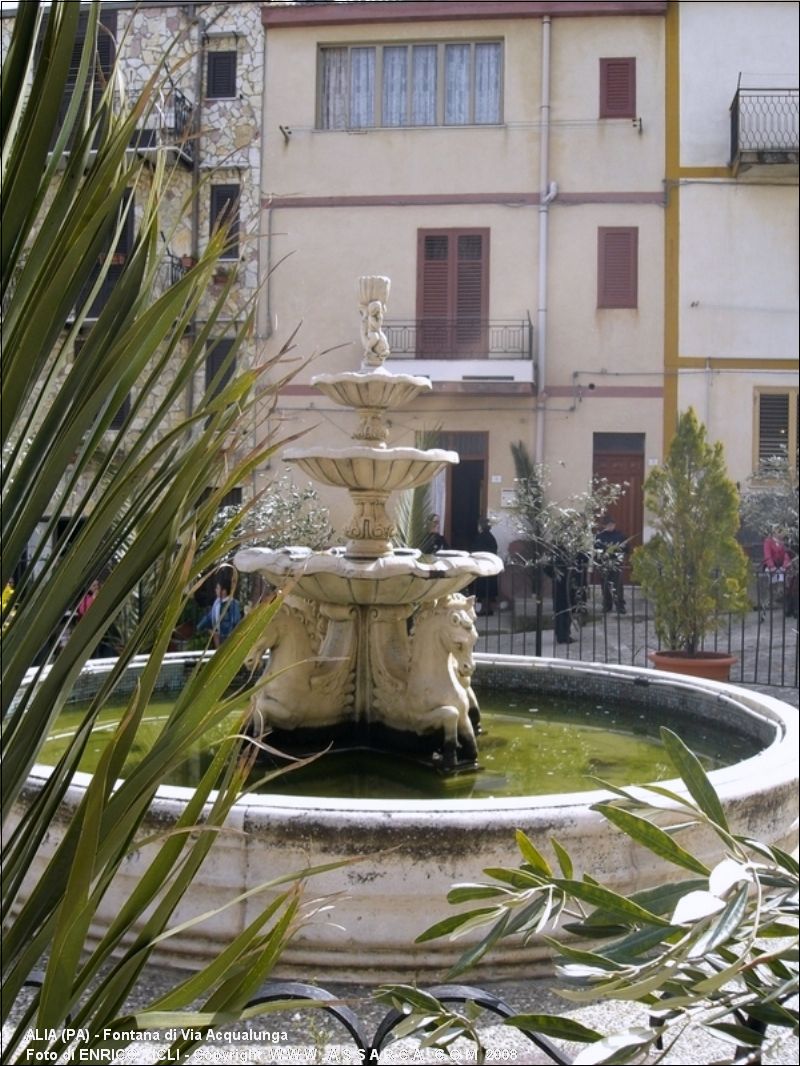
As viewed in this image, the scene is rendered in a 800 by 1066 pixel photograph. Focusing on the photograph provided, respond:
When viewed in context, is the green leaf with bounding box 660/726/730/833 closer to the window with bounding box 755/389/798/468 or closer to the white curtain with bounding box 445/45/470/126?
the window with bounding box 755/389/798/468

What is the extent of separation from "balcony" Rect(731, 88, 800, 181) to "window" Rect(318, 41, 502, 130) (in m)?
3.53

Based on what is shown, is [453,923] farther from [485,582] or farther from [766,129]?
[766,129]

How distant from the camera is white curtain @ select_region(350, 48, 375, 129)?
16.0 m

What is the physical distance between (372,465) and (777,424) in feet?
40.7

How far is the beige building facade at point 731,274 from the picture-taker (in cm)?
1512

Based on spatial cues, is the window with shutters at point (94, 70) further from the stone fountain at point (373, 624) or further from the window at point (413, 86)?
the window at point (413, 86)

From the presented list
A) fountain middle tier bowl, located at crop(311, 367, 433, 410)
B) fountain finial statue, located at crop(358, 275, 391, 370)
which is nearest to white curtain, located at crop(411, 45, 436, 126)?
fountain finial statue, located at crop(358, 275, 391, 370)

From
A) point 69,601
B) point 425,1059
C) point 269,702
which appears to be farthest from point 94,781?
point 269,702

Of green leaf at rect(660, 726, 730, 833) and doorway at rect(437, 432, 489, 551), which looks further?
doorway at rect(437, 432, 489, 551)

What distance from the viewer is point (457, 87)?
16.1 metres

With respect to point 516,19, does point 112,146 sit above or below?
below

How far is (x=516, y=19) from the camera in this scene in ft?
51.6

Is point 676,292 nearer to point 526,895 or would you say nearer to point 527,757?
point 527,757

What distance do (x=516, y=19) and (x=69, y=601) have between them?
16731 millimetres
